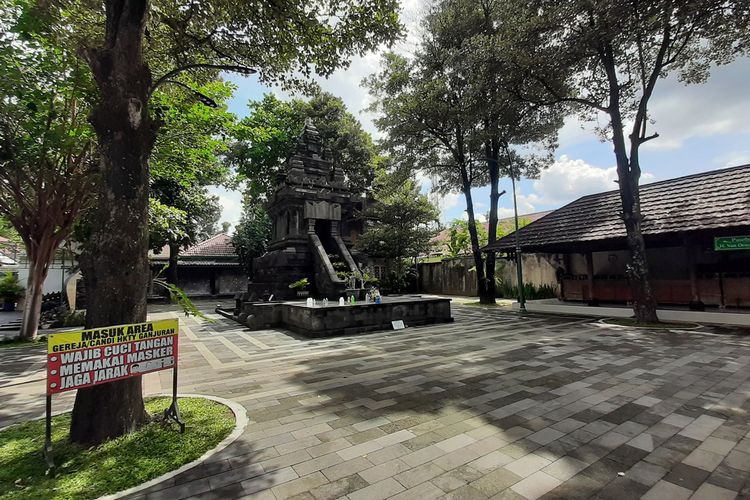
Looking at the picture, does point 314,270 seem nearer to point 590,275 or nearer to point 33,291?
point 33,291

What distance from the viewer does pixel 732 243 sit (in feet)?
37.6

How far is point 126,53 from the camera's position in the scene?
3.94m

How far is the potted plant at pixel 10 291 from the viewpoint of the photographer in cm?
2009

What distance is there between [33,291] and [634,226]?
1862cm

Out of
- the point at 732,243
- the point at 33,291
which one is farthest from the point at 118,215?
the point at 732,243

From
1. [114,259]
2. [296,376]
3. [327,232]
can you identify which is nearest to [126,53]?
[114,259]

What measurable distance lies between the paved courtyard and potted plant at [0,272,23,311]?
674 inches

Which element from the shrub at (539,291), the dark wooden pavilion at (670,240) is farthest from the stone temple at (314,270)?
the shrub at (539,291)

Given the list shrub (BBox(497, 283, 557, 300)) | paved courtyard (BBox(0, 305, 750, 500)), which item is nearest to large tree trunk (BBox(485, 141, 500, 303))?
shrub (BBox(497, 283, 557, 300))

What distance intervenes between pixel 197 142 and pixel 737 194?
18424mm

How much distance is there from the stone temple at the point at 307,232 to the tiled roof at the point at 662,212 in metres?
7.63

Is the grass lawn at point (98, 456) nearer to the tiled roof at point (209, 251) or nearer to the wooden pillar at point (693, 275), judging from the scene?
the wooden pillar at point (693, 275)

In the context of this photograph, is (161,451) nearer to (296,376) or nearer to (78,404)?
(78,404)

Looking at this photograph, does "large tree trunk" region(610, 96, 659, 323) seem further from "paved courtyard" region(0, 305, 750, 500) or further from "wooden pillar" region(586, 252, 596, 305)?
"wooden pillar" region(586, 252, 596, 305)
